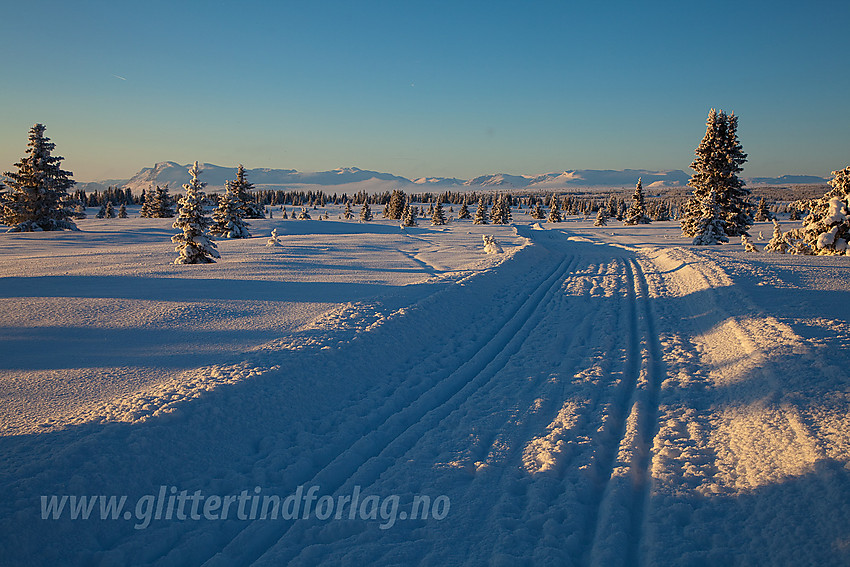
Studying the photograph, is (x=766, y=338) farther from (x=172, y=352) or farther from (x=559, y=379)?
(x=172, y=352)

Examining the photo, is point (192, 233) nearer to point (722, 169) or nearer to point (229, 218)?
point (229, 218)

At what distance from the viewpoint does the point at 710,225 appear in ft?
99.7

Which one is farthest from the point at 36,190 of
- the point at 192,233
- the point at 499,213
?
the point at 499,213

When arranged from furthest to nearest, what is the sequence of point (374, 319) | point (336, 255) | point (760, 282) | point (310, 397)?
point (336, 255) → point (760, 282) → point (374, 319) → point (310, 397)

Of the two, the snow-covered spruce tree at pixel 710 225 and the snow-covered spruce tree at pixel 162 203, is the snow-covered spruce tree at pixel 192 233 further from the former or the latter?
the snow-covered spruce tree at pixel 162 203

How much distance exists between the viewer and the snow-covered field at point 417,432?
3.53 meters

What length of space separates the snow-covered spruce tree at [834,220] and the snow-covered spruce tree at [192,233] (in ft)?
85.3

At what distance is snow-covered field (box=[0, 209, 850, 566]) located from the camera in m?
3.53

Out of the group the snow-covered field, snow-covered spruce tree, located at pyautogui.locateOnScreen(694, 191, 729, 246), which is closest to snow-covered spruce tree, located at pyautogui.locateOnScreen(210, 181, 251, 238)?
the snow-covered field

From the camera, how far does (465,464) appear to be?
14.9 ft

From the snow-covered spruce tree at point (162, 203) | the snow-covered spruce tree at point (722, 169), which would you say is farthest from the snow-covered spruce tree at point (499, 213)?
the snow-covered spruce tree at point (162, 203)

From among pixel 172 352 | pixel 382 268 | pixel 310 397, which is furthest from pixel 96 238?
pixel 310 397

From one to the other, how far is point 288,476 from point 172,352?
361 centimetres

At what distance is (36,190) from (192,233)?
1851cm
